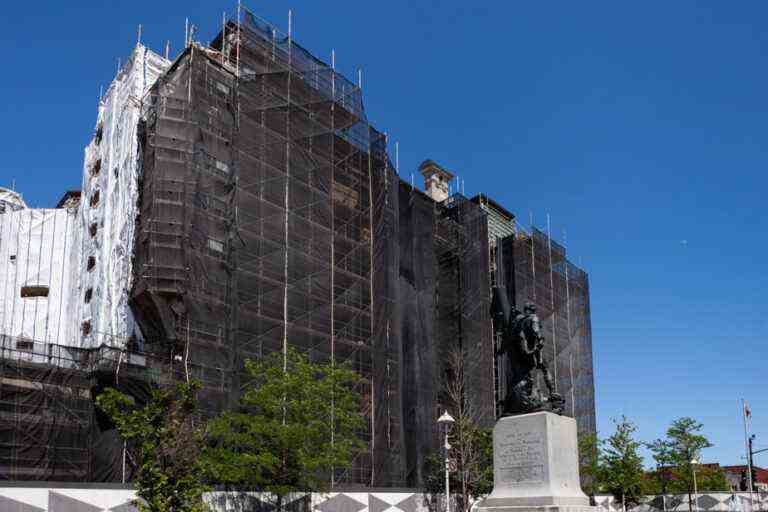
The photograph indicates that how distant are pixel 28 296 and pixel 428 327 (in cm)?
2319

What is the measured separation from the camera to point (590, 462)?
153 ft

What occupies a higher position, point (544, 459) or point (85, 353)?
point (85, 353)

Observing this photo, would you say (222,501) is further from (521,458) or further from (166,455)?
(521,458)

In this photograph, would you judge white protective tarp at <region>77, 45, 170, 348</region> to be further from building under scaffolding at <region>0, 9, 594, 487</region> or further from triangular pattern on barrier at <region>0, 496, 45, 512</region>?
triangular pattern on barrier at <region>0, 496, 45, 512</region>

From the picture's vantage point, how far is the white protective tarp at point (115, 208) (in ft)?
112

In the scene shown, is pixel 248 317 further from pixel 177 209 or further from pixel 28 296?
pixel 28 296

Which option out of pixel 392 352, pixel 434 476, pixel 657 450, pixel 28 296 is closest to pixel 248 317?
pixel 392 352

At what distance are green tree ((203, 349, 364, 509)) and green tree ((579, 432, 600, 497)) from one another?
21.3 metres

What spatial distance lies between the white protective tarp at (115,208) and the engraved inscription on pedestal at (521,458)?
812 inches

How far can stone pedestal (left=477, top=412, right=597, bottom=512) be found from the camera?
1491 cm

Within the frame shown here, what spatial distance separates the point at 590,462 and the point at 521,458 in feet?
110

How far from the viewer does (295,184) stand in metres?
36.6

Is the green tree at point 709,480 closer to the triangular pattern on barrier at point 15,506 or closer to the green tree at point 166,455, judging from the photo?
the triangular pattern on barrier at point 15,506

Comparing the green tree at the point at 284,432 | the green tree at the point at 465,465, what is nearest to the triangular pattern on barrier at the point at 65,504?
the green tree at the point at 284,432
